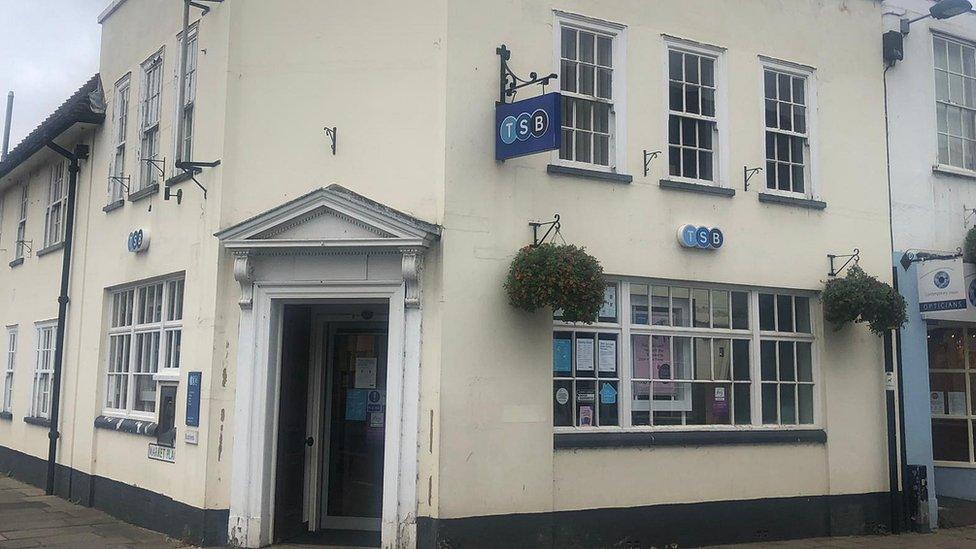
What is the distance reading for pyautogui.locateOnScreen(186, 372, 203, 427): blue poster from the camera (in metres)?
9.58

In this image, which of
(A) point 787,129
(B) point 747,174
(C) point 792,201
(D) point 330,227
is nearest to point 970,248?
(C) point 792,201

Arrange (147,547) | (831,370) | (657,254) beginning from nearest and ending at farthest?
(147,547)
(657,254)
(831,370)

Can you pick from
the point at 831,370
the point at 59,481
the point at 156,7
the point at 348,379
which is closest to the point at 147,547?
the point at 348,379

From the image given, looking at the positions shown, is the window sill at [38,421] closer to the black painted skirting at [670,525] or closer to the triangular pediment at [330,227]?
the triangular pediment at [330,227]

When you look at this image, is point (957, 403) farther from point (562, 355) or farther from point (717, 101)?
point (562, 355)

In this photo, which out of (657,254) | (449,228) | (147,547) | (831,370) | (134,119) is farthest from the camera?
(134,119)

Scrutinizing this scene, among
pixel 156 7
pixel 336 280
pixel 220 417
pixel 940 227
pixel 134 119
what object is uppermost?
pixel 156 7

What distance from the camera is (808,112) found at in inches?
448

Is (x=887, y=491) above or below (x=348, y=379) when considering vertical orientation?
below

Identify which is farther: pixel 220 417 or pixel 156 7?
pixel 156 7

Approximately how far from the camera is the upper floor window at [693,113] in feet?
34.6

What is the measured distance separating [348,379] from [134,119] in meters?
4.92

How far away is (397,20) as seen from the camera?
30.6ft

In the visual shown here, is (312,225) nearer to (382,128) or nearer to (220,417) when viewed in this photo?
(382,128)
